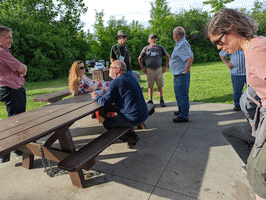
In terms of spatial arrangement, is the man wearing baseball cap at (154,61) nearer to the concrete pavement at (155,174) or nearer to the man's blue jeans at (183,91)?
the man's blue jeans at (183,91)

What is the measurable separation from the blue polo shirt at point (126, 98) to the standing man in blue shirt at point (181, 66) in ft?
4.45

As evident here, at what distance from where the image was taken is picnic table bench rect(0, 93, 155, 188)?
1.91m

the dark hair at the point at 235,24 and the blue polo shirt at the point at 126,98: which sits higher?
the dark hair at the point at 235,24

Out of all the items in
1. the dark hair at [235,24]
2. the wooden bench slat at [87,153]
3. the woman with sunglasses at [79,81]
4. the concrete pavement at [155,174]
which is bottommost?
the concrete pavement at [155,174]

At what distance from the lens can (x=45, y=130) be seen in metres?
2.00

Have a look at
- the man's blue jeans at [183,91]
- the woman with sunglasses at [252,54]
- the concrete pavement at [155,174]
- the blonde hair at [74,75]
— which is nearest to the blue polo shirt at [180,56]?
the man's blue jeans at [183,91]

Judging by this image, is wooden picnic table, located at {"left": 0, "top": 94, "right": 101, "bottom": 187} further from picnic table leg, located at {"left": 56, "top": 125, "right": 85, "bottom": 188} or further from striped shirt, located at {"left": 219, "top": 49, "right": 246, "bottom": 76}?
striped shirt, located at {"left": 219, "top": 49, "right": 246, "bottom": 76}

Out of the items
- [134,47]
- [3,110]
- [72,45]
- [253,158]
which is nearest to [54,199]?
[253,158]

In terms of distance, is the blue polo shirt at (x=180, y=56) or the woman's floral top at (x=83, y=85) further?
the woman's floral top at (x=83, y=85)

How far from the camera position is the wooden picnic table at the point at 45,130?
1.86 m

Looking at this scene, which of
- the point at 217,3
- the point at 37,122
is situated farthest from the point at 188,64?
the point at 217,3

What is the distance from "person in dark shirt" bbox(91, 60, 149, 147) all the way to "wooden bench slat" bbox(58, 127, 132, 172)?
0.59 feet

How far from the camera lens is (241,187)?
2.11 meters

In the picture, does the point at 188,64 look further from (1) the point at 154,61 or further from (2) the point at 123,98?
(1) the point at 154,61
